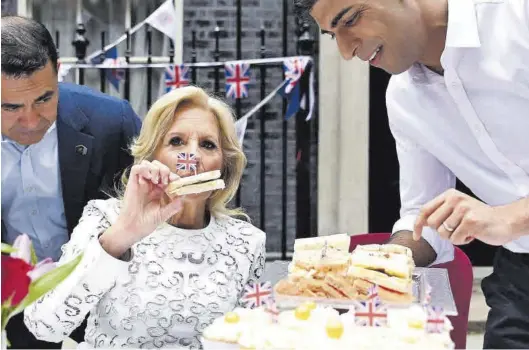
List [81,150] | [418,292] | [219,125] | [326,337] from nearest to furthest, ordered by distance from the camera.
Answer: [326,337]
[418,292]
[219,125]
[81,150]

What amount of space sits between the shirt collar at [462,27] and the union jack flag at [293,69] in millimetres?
3505

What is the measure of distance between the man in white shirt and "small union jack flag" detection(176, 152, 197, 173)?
0.44 m

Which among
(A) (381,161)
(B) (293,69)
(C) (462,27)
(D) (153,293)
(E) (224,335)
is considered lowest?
(A) (381,161)

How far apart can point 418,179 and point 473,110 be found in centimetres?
30

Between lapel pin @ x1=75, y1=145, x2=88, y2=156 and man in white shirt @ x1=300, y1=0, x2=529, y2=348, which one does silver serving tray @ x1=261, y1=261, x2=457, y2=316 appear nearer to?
man in white shirt @ x1=300, y1=0, x2=529, y2=348

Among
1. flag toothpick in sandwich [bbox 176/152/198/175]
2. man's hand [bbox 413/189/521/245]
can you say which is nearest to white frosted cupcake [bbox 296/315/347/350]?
man's hand [bbox 413/189/521/245]

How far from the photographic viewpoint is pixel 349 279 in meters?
1.62

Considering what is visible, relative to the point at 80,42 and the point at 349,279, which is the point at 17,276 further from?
the point at 80,42

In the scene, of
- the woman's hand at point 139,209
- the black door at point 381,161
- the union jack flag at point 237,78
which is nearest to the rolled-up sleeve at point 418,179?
the woman's hand at point 139,209

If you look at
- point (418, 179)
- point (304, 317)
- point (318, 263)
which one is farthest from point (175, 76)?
point (304, 317)

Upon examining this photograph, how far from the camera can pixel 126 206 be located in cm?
181

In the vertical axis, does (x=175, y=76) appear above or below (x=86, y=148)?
above

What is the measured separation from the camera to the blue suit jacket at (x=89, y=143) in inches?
92.4

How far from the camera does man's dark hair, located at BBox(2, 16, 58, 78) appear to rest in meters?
2.04
